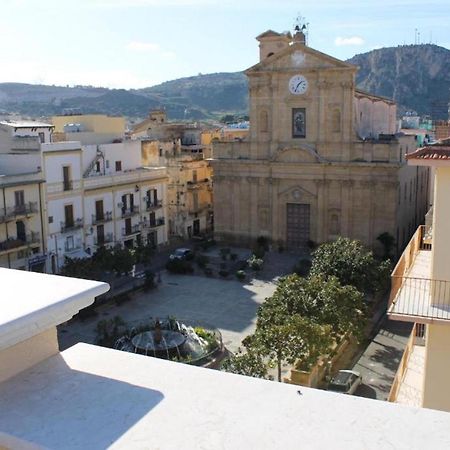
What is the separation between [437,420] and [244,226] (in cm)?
3799

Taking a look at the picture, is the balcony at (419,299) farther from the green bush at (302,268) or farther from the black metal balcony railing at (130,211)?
the black metal balcony railing at (130,211)

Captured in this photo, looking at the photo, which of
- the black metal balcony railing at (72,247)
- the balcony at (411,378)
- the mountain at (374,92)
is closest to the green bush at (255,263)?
the black metal balcony railing at (72,247)

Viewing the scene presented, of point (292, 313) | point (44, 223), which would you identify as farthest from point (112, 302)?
point (292, 313)

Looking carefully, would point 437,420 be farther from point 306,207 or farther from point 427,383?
point 306,207

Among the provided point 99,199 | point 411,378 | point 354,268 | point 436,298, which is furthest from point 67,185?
point 436,298

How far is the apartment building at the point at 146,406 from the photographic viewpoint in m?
3.39

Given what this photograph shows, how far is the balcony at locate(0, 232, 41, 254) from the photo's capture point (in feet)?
93.2

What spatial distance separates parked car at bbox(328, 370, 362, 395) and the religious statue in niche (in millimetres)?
21115

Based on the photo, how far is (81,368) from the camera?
14.1 feet

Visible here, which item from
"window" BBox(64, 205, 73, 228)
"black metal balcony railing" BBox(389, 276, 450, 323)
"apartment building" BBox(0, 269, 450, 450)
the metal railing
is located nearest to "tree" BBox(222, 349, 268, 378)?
the metal railing

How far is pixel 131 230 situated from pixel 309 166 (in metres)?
11.6

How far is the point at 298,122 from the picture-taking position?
38.4 metres

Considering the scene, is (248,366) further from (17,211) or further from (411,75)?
(411,75)

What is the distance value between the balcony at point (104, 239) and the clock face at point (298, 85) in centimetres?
1411
